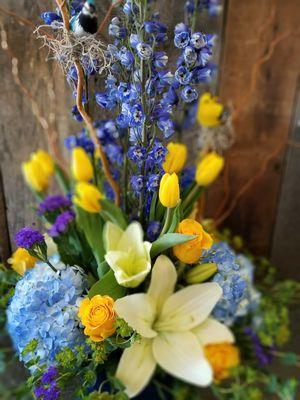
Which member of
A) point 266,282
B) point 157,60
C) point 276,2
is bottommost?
point 266,282

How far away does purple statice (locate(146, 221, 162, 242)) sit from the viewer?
611 mm

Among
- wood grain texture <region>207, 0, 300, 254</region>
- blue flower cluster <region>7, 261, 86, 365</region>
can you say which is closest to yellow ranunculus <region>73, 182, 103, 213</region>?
blue flower cluster <region>7, 261, 86, 365</region>

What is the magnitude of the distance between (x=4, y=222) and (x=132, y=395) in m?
0.34

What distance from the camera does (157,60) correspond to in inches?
20.5

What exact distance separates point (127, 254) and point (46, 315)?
137 mm

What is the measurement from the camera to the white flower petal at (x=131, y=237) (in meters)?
0.58

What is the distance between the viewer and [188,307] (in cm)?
54

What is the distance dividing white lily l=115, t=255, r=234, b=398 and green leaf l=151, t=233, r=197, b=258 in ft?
0.06

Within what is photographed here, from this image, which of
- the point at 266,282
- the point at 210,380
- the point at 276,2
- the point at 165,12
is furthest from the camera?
the point at 276,2

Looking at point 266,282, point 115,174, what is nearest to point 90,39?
point 115,174

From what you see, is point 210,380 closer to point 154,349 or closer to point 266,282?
point 154,349

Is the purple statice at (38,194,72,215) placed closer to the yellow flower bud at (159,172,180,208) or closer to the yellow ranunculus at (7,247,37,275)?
the yellow ranunculus at (7,247,37,275)

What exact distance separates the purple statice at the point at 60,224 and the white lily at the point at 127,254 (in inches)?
2.3

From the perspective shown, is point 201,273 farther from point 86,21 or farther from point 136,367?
point 86,21
